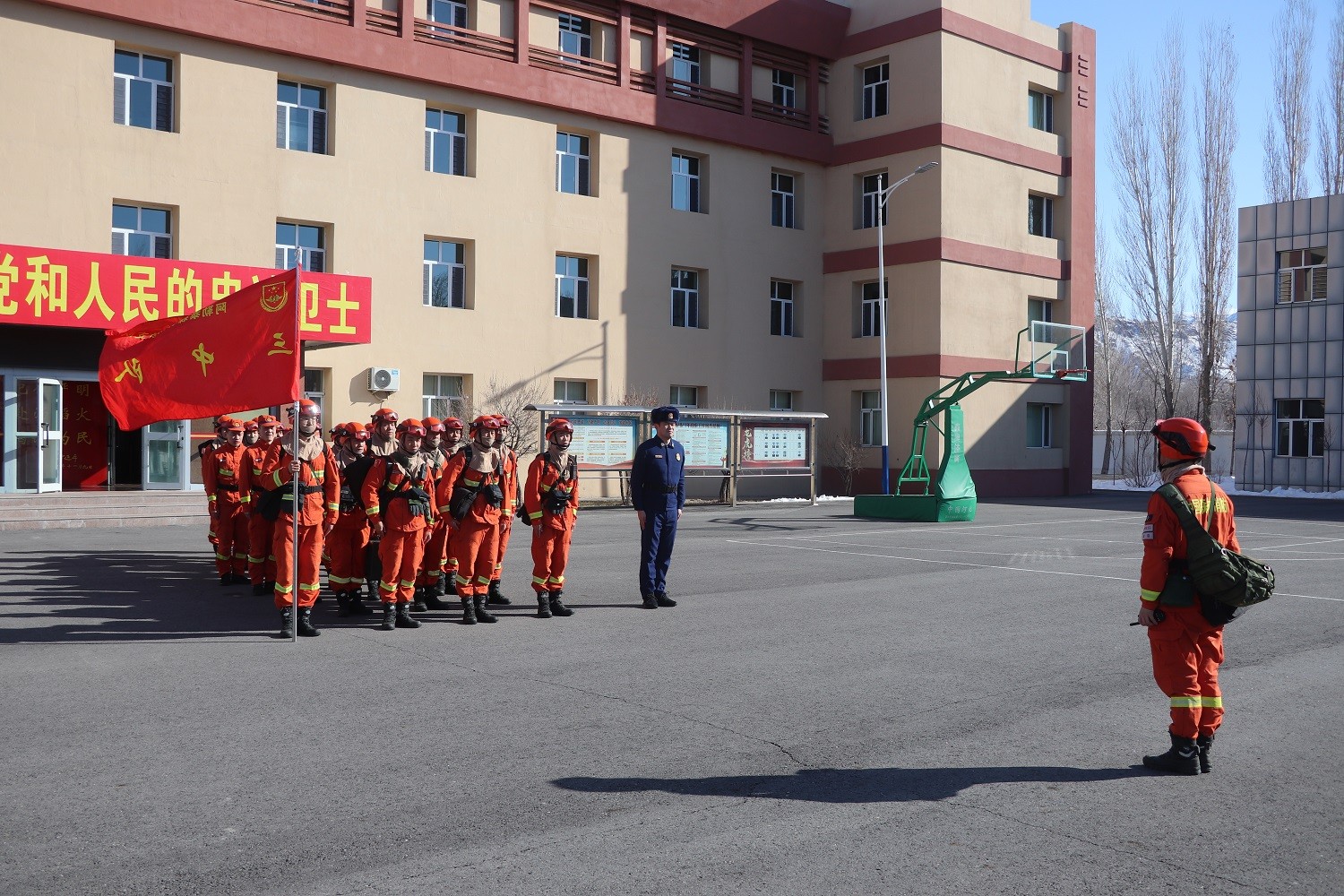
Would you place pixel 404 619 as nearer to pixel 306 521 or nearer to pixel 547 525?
pixel 306 521

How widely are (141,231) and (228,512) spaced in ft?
48.3

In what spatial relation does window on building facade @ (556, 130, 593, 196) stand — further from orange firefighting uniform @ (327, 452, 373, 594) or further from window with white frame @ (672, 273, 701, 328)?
orange firefighting uniform @ (327, 452, 373, 594)

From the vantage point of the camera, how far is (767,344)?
36719 mm

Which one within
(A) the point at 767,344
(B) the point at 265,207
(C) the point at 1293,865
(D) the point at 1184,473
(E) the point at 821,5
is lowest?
(C) the point at 1293,865

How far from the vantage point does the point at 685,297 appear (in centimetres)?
3531

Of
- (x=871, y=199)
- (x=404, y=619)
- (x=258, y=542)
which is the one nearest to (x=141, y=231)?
(x=258, y=542)

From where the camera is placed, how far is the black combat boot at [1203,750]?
609 centimetres

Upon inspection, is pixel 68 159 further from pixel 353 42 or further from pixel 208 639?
pixel 208 639

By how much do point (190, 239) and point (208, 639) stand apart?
61.7 feet

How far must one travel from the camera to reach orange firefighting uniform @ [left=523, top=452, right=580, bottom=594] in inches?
453

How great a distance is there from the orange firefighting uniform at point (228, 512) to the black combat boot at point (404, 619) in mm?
3407

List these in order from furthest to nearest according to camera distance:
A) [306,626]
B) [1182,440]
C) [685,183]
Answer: [685,183], [306,626], [1182,440]

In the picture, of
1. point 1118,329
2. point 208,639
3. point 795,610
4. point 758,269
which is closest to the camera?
point 208,639

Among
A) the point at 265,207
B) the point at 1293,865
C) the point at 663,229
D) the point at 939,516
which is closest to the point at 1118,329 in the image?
the point at 663,229
